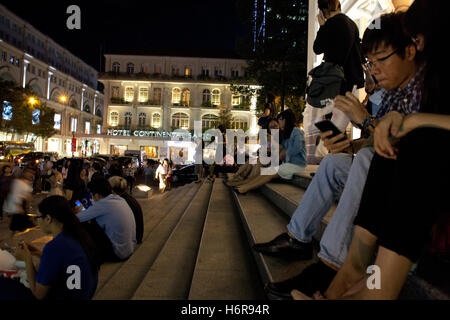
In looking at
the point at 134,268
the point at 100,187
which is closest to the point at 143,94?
the point at 100,187

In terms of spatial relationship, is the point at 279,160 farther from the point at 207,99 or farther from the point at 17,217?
the point at 207,99

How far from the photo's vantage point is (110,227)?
3.96 meters

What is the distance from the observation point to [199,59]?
46531mm


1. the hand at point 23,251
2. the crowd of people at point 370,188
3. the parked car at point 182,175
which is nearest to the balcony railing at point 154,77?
the parked car at point 182,175

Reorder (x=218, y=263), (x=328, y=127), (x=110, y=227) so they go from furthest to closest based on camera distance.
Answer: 1. (x=110, y=227)
2. (x=218, y=263)
3. (x=328, y=127)

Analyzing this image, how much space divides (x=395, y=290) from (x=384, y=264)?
103mm

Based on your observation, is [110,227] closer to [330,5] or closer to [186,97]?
[330,5]

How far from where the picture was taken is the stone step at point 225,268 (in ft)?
6.81

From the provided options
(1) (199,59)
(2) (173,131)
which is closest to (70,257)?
(2) (173,131)

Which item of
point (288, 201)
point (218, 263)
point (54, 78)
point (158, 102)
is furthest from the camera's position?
point (54, 78)

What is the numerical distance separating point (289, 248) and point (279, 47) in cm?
1906

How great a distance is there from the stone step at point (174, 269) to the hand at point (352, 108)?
1.98 meters

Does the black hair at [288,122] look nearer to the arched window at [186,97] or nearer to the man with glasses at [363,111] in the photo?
the man with glasses at [363,111]

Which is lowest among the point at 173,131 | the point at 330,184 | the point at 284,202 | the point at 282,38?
the point at 284,202
